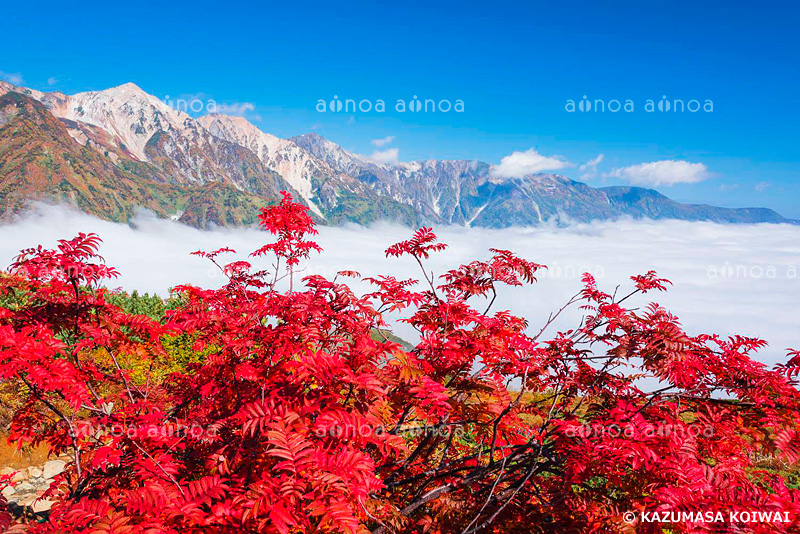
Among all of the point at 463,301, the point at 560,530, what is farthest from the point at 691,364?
the point at 463,301

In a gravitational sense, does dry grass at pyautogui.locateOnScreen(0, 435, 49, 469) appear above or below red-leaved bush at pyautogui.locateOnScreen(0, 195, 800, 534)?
below

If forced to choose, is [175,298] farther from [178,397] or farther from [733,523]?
[733,523]

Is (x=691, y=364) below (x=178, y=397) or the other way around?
the other way around

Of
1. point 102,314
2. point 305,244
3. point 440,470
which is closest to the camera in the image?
point 102,314

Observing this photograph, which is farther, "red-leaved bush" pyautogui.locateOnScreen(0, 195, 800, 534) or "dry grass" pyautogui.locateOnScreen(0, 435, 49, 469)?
"dry grass" pyautogui.locateOnScreen(0, 435, 49, 469)

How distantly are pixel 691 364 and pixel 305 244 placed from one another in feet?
23.3

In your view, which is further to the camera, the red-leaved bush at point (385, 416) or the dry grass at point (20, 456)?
the dry grass at point (20, 456)

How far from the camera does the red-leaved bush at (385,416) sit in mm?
3490

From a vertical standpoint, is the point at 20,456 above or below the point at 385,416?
below

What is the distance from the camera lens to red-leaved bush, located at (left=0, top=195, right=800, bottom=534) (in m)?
3.49

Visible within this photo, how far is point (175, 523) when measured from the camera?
142 inches

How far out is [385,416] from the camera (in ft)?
14.7

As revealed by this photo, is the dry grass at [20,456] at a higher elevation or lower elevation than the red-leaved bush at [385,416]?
lower

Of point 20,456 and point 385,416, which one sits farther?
point 20,456
